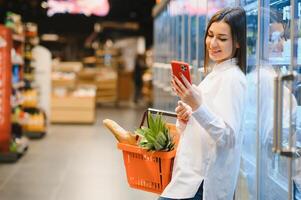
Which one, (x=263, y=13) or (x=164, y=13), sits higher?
(x=164, y=13)

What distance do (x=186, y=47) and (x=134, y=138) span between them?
358 cm

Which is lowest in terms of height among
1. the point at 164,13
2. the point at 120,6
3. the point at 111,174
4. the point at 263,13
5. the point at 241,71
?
the point at 111,174

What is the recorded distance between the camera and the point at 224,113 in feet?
7.13

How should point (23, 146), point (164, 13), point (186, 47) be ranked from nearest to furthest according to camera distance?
1. point (186, 47)
2. point (23, 146)
3. point (164, 13)

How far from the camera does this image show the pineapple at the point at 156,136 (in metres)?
2.32

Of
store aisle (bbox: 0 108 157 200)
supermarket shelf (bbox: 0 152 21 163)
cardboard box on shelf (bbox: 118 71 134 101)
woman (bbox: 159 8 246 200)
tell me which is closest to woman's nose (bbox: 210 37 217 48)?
woman (bbox: 159 8 246 200)

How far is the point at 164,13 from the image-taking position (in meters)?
9.20

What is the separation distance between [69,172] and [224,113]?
15.5ft

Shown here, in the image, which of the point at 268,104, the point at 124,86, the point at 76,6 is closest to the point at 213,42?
the point at 268,104

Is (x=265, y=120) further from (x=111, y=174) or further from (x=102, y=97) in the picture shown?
(x=102, y=97)

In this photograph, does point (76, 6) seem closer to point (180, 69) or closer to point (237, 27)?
point (237, 27)

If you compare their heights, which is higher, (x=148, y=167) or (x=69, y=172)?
(x=148, y=167)

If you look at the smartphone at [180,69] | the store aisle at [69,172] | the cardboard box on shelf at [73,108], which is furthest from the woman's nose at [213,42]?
the cardboard box on shelf at [73,108]

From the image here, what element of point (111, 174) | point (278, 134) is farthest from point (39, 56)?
point (278, 134)
